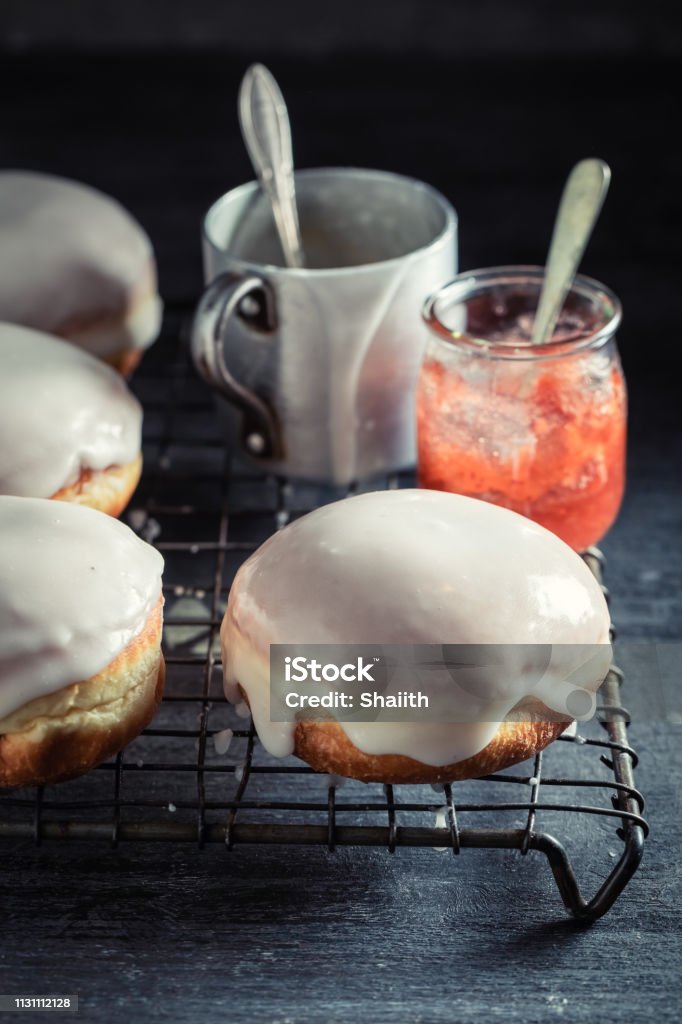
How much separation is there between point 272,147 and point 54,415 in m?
0.38

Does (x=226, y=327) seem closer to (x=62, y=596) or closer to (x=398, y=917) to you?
(x=62, y=596)

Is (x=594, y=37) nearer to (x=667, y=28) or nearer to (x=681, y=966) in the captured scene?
(x=667, y=28)

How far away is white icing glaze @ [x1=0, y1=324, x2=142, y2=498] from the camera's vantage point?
1010mm

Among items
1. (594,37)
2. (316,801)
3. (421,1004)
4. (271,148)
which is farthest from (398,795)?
(594,37)

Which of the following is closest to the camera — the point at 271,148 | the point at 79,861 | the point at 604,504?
the point at 79,861

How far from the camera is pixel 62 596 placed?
831 millimetres

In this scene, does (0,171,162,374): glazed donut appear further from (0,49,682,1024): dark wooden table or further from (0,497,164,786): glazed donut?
(0,497,164,786): glazed donut

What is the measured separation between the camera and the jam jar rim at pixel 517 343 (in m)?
1.03

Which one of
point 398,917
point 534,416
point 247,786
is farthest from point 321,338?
point 398,917

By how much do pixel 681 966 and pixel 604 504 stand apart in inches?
15.9

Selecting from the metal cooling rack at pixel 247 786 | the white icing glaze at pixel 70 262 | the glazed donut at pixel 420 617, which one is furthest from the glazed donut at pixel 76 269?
the glazed donut at pixel 420 617

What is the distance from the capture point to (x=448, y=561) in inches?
33.4

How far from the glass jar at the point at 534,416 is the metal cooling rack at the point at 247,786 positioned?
16cm

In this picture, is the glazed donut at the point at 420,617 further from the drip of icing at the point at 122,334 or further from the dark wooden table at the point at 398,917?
the drip of icing at the point at 122,334
